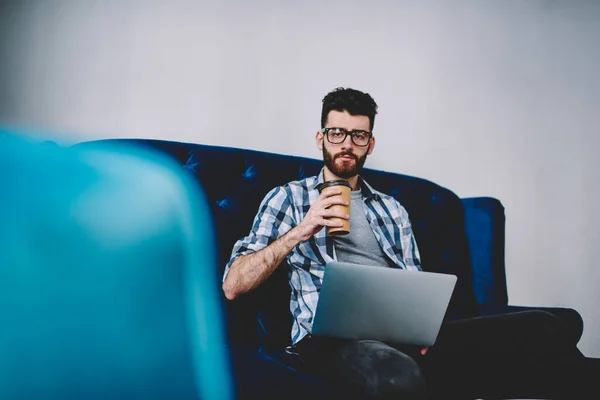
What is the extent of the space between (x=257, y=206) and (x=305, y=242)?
218 millimetres

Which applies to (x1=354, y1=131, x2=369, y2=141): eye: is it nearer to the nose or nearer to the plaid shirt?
the nose

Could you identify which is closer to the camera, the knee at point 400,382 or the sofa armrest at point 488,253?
the knee at point 400,382

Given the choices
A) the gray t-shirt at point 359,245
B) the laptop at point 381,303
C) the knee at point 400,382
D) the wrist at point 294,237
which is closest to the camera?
the knee at point 400,382

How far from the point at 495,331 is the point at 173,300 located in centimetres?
115

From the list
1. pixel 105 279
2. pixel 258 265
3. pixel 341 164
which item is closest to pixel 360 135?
pixel 341 164

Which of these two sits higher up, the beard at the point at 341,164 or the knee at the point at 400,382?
the beard at the point at 341,164

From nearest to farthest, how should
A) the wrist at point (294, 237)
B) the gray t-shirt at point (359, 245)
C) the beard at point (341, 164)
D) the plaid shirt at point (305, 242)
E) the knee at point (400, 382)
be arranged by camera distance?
the knee at point (400, 382)
the wrist at point (294, 237)
the plaid shirt at point (305, 242)
the gray t-shirt at point (359, 245)
the beard at point (341, 164)

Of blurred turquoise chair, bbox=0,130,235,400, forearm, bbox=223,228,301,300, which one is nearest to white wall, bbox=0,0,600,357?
forearm, bbox=223,228,301,300

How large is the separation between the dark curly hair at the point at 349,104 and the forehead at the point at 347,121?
0.04 feet

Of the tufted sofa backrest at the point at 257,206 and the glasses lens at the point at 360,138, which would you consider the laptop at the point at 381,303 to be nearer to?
the tufted sofa backrest at the point at 257,206

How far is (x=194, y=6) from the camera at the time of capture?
1.95 metres

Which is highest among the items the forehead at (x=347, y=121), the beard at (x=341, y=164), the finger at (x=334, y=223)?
the forehead at (x=347, y=121)

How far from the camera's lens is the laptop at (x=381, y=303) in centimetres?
112

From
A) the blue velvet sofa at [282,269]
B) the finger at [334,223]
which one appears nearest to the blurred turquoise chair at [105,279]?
the blue velvet sofa at [282,269]
